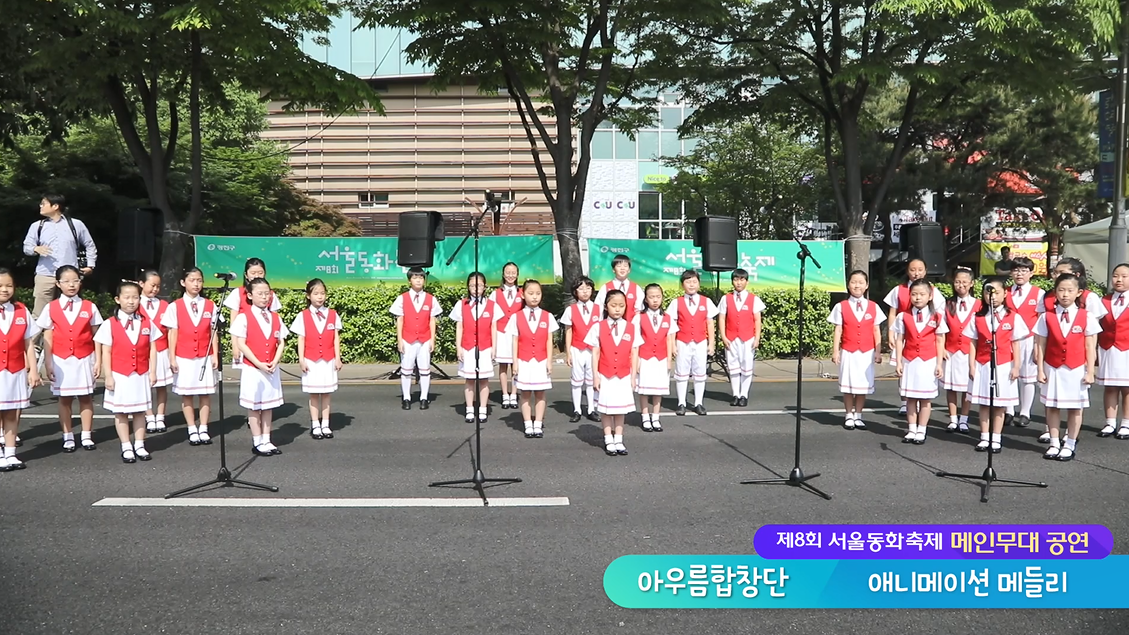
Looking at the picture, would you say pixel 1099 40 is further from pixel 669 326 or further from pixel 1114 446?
pixel 669 326

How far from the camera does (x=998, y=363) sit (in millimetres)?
8922

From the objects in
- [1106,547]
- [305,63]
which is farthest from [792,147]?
[1106,547]

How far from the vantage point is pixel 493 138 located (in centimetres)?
3350

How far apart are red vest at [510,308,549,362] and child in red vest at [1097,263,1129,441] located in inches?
237

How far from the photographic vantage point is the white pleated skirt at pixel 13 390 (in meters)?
8.02

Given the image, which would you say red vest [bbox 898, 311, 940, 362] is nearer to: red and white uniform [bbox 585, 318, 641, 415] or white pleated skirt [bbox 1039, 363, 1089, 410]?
white pleated skirt [bbox 1039, 363, 1089, 410]

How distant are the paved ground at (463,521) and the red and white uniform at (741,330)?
1.43m

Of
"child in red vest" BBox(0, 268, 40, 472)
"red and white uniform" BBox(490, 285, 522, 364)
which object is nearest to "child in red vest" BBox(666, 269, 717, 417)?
"red and white uniform" BBox(490, 285, 522, 364)

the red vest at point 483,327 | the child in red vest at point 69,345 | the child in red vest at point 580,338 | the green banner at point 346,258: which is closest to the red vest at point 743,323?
the child in red vest at point 580,338

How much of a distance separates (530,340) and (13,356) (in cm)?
501

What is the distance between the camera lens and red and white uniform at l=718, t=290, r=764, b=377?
12.1m

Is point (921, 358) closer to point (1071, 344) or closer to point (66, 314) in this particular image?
point (1071, 344)

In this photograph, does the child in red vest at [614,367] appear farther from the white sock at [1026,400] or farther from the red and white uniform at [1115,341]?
the red and white uniform at [1115,341]

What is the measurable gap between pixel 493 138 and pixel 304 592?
2964 centimetres
